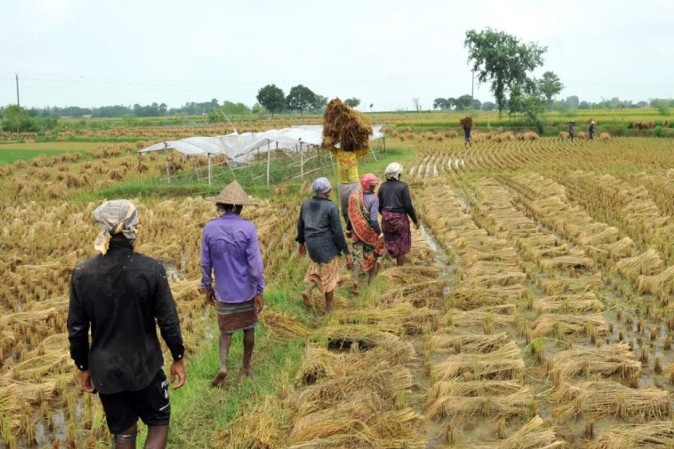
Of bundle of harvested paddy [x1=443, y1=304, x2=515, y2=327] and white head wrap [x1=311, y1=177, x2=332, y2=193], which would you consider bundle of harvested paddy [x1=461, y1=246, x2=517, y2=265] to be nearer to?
bundle of harvested paddy [x1=443, y1=304, x2=515, y2=327]

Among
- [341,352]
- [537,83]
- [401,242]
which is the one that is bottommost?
[341,352]

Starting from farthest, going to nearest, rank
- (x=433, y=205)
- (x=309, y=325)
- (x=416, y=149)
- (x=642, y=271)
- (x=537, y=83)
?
(x=537, y=83) < (x=416, y=149) < (x=433, y=205) < (x=642, y=271) < (x=309, y=325)

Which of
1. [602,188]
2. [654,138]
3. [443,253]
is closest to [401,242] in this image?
[443,253]

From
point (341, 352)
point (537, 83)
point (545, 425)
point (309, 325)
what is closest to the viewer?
point (545, 425)

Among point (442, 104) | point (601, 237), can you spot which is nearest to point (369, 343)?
point (601, 237)

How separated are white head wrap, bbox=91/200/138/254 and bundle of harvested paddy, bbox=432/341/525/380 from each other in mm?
2237

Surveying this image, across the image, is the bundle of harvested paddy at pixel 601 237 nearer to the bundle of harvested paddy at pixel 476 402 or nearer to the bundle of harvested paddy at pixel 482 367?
the bundle of harvested paddy at pixel 482 367

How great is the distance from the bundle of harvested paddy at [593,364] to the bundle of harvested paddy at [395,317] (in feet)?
3.79

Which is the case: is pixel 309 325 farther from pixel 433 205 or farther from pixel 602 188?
pixel 602 188

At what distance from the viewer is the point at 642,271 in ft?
20.2

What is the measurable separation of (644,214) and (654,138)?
62.0 ft

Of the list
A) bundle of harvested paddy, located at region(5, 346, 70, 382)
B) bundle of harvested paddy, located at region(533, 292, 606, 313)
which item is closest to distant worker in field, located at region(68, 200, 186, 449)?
bundle of harvested paddy, located at region(5, 346, 70, 382)

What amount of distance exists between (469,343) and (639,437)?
4.96ft

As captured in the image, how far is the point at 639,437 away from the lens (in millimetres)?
3043
